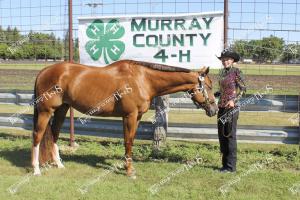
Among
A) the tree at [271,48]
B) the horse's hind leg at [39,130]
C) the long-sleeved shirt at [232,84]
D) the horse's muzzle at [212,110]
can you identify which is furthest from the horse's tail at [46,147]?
the tree at [271,48]

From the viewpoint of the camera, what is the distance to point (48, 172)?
22.3ft

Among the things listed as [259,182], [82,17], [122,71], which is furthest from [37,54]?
[259,182]

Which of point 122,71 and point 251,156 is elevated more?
point 122,71

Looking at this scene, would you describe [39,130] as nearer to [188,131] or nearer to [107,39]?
[107,39]

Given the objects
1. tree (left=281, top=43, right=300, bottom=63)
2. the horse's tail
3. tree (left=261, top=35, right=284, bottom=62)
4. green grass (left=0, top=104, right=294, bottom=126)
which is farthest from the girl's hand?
green grass (left=0, top=104, right=294, bottom=126)

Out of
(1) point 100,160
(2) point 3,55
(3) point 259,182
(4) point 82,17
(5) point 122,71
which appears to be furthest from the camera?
(2) point 3,55

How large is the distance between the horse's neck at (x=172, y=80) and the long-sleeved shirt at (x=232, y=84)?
48 centimetres

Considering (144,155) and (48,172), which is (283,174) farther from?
(48,172)

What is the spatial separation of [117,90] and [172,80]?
0.89 meters

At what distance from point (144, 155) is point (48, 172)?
191 centimetres

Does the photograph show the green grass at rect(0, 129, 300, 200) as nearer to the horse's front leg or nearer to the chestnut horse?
the horse's front leg

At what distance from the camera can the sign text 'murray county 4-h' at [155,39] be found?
303 inches

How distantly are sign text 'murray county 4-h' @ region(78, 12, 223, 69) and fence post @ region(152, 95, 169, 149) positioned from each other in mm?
790

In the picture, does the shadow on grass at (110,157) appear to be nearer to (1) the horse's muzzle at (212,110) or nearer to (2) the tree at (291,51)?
(1) the horse's muzzle at (212,110)
